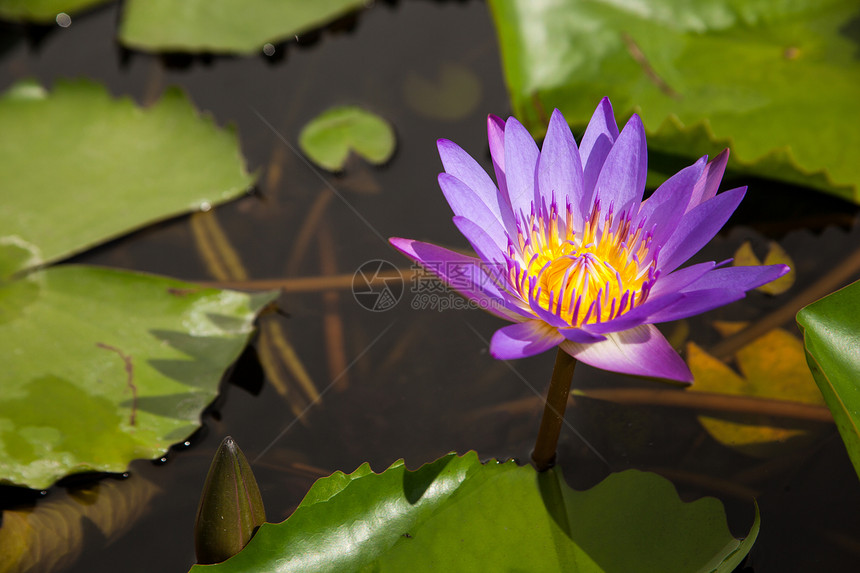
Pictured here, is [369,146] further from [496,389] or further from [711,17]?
[711,17]

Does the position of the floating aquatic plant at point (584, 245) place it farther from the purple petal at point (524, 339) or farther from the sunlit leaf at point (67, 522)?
the sunlit leaf at point (67, 522)

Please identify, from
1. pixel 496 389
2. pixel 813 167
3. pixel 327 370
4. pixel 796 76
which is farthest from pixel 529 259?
pixel 796 76

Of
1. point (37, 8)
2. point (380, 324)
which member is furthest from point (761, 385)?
point (37, 8)

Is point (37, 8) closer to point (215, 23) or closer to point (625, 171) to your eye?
point (215, 23)

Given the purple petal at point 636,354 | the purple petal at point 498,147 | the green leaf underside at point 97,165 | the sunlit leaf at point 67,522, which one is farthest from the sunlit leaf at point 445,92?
the sunlit leaf at point 67,522

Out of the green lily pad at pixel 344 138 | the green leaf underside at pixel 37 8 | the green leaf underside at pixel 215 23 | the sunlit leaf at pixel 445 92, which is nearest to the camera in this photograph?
the green lily pad at pixel 344 138

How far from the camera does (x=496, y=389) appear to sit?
2.16 metres

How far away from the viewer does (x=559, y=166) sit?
1672 millimetres

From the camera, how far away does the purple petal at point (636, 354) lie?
1386mm

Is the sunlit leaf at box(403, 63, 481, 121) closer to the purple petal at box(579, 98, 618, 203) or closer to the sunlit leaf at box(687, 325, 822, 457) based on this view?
the purple petal at box(579, 98, 618, 203)

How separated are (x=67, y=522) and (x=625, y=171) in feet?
5.89

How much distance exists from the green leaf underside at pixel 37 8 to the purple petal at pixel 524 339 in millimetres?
2883

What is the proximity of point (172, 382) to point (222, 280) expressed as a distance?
52 centimetres

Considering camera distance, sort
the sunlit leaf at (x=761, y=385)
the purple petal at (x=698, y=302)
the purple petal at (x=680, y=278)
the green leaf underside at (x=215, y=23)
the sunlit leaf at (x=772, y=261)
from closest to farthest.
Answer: the purple petal at (x=698, y=302), the purple petal at (x=680, y=278), the sunlit leaf at (x=761, y=385), the sunlit leaf at (x=772, y=261), the green leaf underside at (x=215, y=23)
